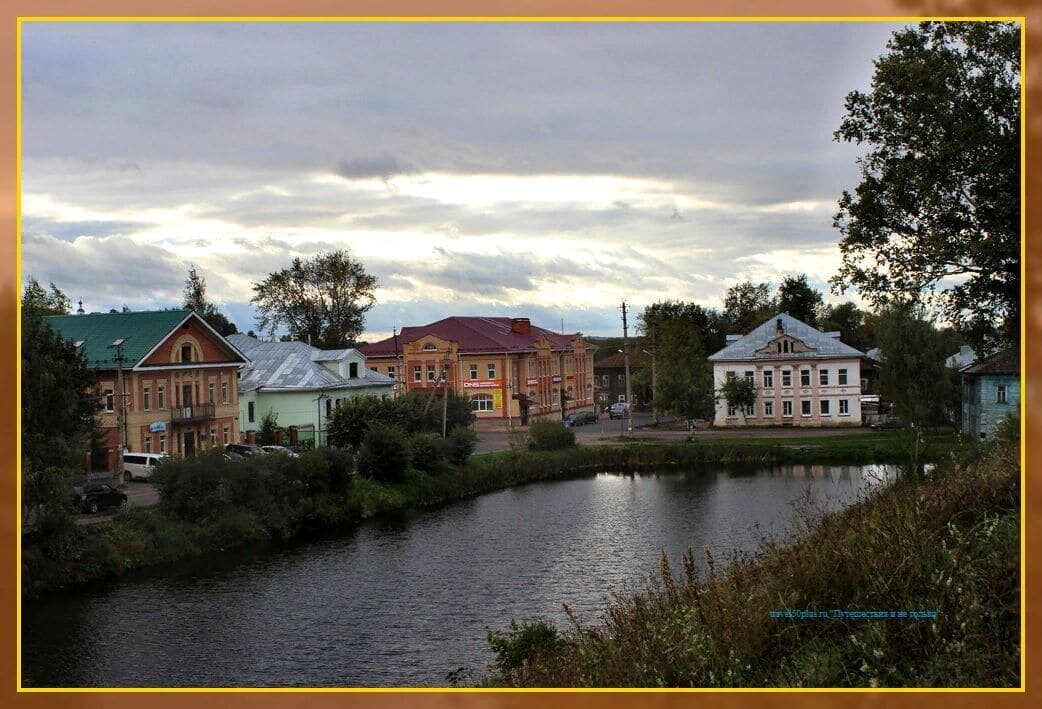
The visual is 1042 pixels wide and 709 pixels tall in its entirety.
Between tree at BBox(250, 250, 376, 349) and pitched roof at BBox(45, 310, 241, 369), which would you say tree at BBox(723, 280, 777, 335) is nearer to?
tree at BBox(250, 250, 376, 349)

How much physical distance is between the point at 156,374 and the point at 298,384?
11.9 feet

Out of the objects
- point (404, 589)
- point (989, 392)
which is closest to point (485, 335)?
point (404, 589)

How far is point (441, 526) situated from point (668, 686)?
9747mm

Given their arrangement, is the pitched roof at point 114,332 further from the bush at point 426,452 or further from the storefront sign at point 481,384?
the bush at point 426,452

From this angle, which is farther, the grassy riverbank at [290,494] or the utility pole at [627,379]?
the grassy riverbank at [290,494]

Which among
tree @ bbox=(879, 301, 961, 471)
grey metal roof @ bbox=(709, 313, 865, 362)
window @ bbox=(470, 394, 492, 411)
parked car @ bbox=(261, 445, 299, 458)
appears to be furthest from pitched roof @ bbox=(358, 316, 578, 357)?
tree @ bbox=(879, 301, 961, 471)

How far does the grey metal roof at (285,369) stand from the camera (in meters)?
13.4

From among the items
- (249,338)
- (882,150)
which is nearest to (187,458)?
(249,338)

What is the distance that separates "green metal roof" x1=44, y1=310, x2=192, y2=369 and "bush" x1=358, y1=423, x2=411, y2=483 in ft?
17.5

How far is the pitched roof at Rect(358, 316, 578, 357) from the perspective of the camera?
1077cm

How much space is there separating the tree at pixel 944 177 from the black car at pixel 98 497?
8.90 meters

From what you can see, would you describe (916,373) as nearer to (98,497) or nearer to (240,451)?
(240,451)

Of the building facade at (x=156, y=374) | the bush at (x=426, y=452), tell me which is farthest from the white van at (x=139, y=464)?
the bush at (x=426, y=452)

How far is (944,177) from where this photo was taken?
7.36 metres
